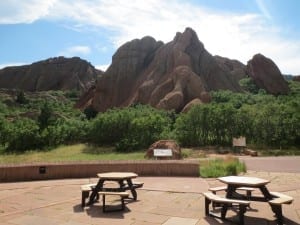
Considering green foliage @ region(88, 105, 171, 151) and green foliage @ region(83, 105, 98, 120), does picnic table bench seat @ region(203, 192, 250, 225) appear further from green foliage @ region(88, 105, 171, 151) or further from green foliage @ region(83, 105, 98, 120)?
green foliage @ region(83, 105, 98, 120)

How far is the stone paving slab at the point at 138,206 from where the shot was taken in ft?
25.7

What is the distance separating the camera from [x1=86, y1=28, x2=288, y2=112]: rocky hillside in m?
48.4

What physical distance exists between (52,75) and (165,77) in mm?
72913

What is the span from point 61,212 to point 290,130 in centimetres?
2706

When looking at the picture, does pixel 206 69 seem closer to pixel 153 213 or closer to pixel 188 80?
pixel 188 80

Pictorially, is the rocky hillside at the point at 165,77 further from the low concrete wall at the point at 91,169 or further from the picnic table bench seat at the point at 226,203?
the picnic table bench seat at the point at 226,203

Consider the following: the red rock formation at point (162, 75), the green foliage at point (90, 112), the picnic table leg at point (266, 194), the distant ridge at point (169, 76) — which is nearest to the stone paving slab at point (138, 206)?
the picnic table leg at point (266, 194)

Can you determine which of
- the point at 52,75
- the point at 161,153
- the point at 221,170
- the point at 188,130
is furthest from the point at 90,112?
the point at 52,75

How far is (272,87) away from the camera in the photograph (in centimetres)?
6681

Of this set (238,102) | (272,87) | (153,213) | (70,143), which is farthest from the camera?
(272,87)

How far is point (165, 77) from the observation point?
176ft

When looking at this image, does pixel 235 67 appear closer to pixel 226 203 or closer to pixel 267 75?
pixel 267 75

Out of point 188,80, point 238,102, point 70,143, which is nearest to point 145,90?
point 188,80

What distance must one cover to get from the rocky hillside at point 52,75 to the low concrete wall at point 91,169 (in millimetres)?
100234
